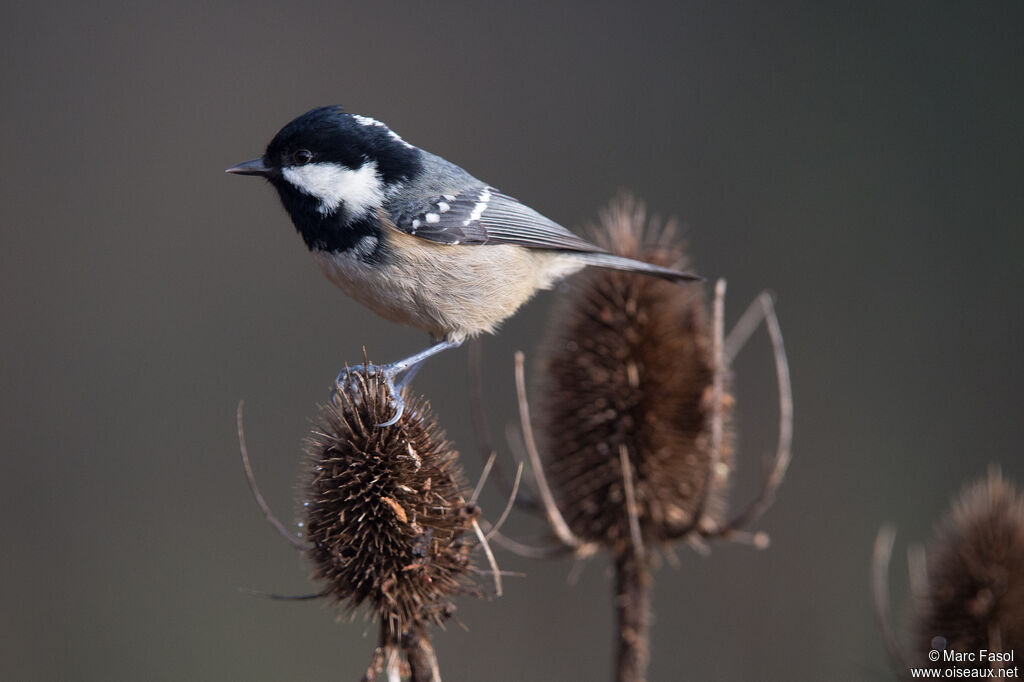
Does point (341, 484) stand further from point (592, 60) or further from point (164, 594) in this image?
point (592, 60)

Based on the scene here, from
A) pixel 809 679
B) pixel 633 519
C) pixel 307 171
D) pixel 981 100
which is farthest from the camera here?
pixel 981 100

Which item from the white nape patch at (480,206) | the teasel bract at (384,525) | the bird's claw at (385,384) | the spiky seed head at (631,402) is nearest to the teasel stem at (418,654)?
the teasel bract at (384,525)

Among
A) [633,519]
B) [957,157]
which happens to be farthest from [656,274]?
[957,157]

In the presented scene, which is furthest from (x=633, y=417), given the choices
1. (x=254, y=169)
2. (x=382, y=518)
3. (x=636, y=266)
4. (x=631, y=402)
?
(x=254, y=169)

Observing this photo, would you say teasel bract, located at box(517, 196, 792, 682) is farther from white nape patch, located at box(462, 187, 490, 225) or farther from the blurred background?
the blurred background

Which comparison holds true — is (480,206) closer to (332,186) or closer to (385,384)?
(332,186)

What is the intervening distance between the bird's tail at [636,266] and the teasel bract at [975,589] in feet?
3.45

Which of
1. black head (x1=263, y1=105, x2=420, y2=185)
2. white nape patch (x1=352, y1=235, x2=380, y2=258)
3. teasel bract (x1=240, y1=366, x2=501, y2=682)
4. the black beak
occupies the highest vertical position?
black head (x1=263, y1=105, x2=420, y2=185)

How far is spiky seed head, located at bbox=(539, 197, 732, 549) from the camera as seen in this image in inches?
119

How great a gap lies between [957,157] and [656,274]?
12.5 ft

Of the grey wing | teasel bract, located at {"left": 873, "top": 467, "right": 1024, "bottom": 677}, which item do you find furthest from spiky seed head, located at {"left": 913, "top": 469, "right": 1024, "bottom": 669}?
the grey wing

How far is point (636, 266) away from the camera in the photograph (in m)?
3.15

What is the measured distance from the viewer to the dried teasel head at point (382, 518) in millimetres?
2295

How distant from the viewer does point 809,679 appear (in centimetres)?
450
